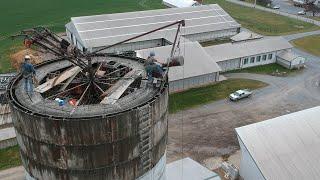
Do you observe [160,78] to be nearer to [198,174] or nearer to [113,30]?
[198,174]

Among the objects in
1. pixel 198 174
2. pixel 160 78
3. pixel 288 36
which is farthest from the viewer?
pixel 288 36

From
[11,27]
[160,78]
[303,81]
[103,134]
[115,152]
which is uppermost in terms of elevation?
[160,78]

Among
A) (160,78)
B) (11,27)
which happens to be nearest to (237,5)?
(11,27)

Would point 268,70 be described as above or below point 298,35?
below

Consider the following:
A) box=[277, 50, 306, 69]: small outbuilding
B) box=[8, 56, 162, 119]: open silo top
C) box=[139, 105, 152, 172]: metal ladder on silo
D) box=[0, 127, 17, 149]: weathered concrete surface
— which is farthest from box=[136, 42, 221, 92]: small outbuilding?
box=[139, 105, 152, 172]: metal ladder on silo

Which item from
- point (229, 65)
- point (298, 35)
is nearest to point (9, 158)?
point (229, 65)

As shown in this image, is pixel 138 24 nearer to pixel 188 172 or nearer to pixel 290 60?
pixel 290 60
